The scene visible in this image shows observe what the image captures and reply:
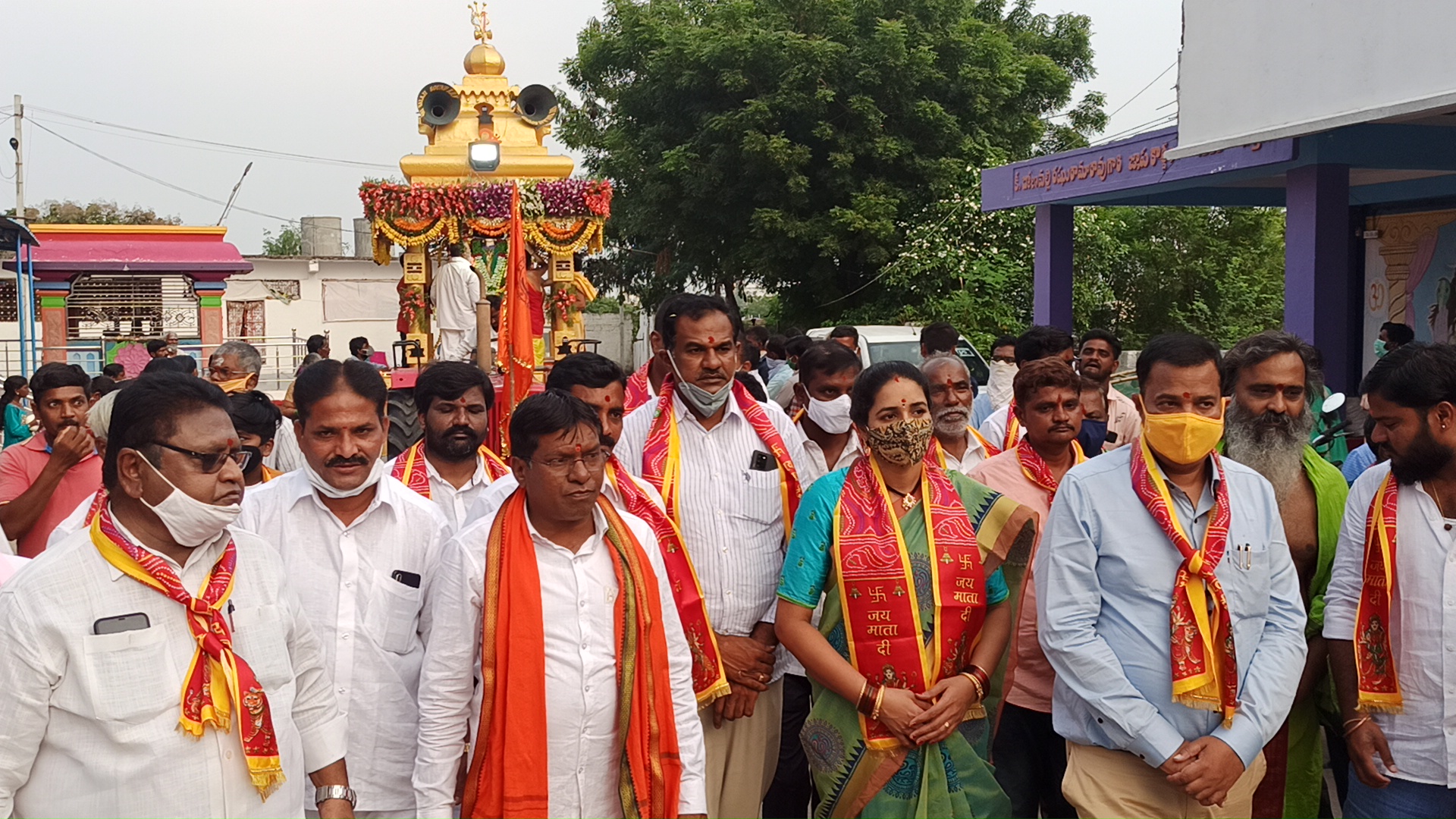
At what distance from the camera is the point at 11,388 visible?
11.6m

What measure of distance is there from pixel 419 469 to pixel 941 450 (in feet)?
7.30

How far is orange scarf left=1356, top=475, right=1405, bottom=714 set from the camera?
360cm

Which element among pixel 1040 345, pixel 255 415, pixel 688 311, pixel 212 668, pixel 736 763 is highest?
pixel 688 311

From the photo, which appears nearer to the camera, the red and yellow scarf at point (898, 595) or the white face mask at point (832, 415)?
the red and yellow scarf at point (898, 595)

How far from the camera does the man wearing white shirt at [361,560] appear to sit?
3.42 metres

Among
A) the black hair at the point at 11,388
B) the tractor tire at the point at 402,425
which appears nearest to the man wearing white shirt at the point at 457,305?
the tractor tire at the point at 402,425

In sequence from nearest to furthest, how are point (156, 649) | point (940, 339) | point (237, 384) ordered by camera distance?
point (156, 649) < point (237, 384) < point (940, 339)

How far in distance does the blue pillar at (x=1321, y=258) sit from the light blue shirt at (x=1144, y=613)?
8370 millimetres

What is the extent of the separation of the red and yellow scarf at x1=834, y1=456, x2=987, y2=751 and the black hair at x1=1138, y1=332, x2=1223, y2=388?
28.0 inches

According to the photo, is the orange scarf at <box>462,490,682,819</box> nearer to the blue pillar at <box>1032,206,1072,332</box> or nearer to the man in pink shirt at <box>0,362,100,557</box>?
the man in pink shirt at <box>0,362,100,557</box>

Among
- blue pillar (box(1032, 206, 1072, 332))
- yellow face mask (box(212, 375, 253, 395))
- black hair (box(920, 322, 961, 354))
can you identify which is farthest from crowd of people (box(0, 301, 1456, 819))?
blue pillar (box(1032, 206, 1072, 332))

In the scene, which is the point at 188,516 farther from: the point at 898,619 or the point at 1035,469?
the point at 1035,469

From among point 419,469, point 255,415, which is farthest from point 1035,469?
point 255,415

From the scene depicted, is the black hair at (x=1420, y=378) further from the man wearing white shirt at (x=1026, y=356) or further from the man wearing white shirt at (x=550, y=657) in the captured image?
the man wearing white shirt at (x=1026, y=356)
